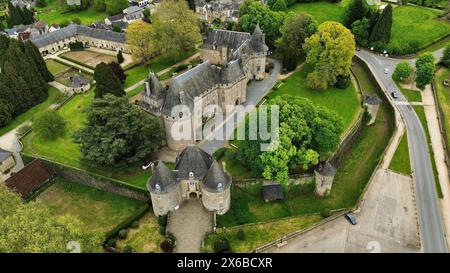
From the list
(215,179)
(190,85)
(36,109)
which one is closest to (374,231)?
(215,179)

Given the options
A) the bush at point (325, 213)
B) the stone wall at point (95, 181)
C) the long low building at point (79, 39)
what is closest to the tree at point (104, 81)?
the stone wall at point (95, 181)

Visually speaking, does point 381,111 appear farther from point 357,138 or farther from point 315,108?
point 315,108

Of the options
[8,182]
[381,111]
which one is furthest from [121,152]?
Answer: [381,111]

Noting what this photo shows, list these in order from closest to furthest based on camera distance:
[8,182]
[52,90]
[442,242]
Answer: [442,242] < [8,182] < [52,90]

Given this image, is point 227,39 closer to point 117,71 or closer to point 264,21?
point 264,21

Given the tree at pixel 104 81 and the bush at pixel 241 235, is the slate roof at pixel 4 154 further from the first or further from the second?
the bush at pixel 241 235
